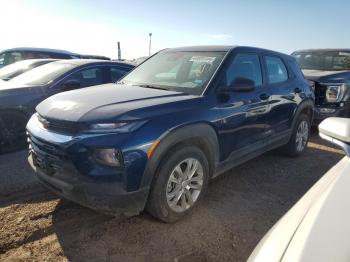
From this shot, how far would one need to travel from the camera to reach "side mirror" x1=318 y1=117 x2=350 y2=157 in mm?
2025

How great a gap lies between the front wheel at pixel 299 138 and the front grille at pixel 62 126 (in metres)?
3.66

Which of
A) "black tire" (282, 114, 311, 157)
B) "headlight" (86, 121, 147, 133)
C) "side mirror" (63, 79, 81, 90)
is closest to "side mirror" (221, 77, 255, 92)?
"headlight" (86, 121, 147, 133)

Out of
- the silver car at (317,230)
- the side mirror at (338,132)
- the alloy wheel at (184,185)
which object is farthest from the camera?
the alloy wheel at (184,185)

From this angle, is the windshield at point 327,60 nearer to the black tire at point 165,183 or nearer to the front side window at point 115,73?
the front side window at point 115,73

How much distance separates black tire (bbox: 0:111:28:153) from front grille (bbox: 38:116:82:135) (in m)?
2.45

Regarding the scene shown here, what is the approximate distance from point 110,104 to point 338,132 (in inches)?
73.4

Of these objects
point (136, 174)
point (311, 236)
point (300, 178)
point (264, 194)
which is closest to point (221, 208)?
point (264, 194)

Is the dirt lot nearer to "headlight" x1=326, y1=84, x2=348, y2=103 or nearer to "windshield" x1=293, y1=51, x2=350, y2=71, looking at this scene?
"headlight" x1=326, y1=84, x2=348, y2=103

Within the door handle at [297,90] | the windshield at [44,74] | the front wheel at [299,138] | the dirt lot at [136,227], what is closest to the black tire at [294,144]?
the front wheel at [299,138]

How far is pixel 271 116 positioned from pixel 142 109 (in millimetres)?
2174

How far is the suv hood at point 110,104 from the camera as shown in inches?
109

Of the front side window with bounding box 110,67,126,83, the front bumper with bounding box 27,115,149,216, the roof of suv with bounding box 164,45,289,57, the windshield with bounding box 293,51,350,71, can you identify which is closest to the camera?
the front bumper with bounding box 27,115,149,216

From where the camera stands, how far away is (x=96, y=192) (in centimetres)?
263

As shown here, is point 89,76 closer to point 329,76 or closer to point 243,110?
point 243,110
